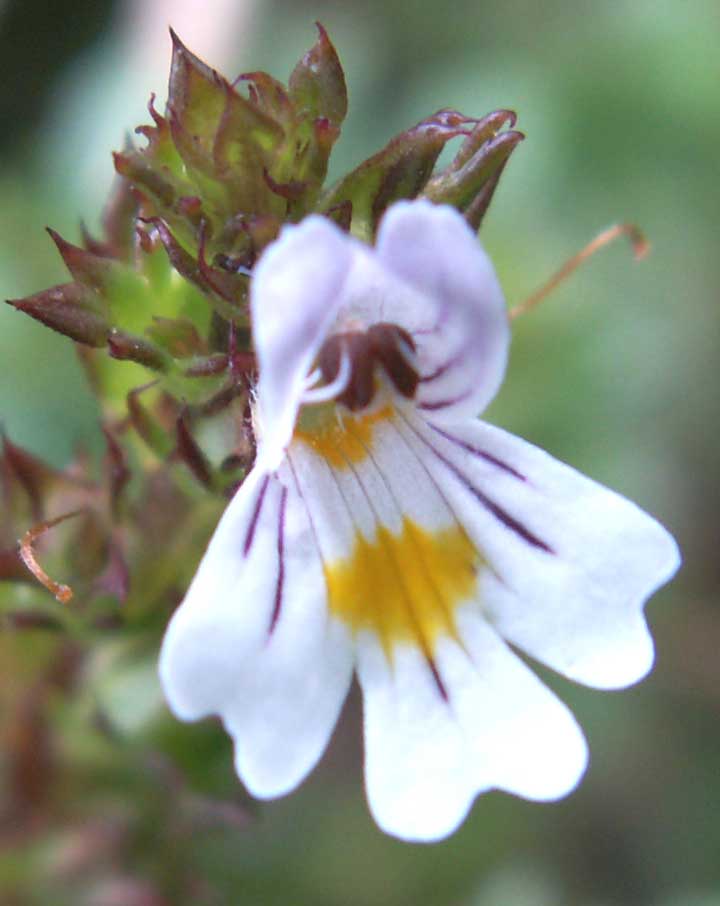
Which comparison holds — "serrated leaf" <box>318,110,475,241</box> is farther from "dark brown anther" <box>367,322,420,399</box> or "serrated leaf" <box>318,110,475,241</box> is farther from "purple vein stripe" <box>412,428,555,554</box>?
"purple vein stripe" <box>412,428,555,554</box>

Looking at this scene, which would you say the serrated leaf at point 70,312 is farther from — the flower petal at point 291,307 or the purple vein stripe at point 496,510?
the purple vein stripe at point 496,510

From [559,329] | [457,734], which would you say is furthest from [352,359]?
[559,329]

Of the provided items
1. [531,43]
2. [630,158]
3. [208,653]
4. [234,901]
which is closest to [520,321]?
[630,158]

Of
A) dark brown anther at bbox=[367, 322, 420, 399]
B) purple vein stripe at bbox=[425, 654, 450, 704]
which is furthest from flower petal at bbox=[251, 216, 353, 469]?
purple vein stripe at bbox=[425, 654, 450, 704]

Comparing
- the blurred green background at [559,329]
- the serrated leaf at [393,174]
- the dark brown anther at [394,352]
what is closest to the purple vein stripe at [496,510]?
the dark brown anther at [394,352]

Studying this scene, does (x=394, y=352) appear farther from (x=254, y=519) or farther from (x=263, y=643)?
(x=263, y=643)
